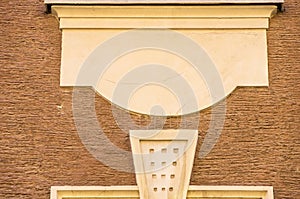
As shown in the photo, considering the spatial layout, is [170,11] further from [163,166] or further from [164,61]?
[163,166]

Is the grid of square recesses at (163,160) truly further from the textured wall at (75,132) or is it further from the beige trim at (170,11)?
the beige trim at (170,11)

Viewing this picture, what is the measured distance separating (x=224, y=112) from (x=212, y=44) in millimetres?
828

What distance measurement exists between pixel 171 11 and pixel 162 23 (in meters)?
0.17

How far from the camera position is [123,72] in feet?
31.0

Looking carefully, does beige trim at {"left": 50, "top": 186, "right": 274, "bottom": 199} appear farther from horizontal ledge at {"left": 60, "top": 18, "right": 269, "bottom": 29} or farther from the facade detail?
horizontal ledge at {"left": 60, "top": 18, "right": 269, "bottom": 29}

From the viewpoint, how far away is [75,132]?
30.1 ft

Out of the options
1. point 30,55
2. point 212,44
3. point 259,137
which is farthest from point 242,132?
point 30,55

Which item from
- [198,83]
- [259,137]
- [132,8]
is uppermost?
[132,8]

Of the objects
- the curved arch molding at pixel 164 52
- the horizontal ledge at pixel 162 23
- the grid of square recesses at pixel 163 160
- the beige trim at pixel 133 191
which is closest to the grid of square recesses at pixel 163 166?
the grid of square recesses at pixel 163 160

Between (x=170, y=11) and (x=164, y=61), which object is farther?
(x=170, y=11)

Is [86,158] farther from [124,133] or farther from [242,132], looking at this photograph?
[242,132]

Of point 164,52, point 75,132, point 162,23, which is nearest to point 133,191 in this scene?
point 75,132

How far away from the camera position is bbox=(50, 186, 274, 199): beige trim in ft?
29.1

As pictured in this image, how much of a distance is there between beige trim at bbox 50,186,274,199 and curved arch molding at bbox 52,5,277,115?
36.3 inches
